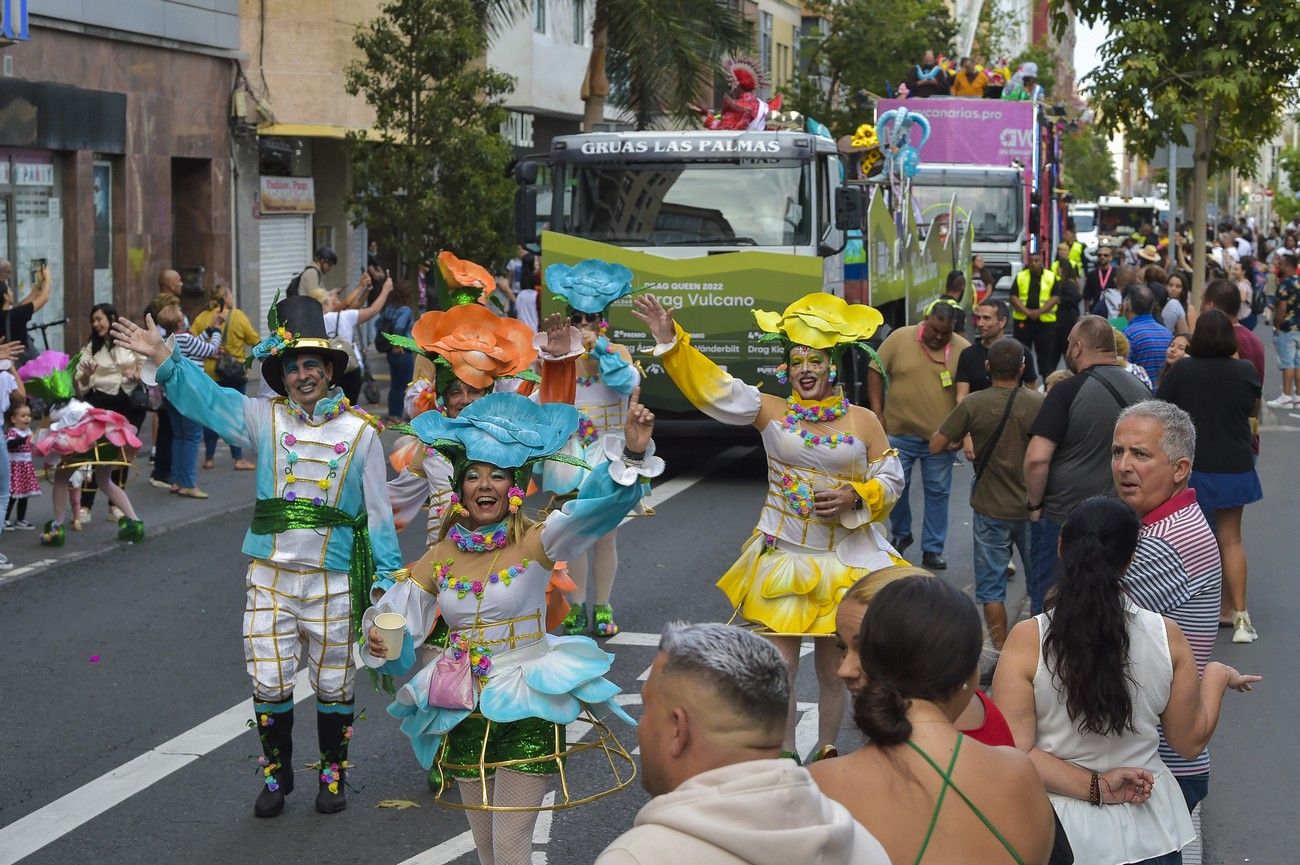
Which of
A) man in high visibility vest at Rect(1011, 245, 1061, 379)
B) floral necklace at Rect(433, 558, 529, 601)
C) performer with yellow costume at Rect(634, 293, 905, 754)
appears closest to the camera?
floral necklace at Rect(433, 558, 529, 601)

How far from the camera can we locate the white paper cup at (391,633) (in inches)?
210

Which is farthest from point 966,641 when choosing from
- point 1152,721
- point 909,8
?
point 909,8

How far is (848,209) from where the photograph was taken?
15719 mm

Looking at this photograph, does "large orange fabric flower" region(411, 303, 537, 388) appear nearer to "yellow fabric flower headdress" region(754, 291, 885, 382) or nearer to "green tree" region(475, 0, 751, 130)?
"yellow fabric flower headdress" region(754, 291, 885, 382)

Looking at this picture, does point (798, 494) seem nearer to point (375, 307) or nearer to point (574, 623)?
point (574, 623)

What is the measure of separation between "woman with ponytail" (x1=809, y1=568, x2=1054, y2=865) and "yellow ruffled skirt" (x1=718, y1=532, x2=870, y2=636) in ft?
12.1

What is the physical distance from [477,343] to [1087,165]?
87.2m

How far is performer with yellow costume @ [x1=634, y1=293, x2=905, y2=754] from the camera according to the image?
7.05 m

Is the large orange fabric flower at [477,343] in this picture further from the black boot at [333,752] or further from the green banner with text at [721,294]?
the green banner with text at [721,294]

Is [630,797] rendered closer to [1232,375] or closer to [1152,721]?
[1152,721]

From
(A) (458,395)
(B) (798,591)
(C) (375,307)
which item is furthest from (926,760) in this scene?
(C) (375,307)

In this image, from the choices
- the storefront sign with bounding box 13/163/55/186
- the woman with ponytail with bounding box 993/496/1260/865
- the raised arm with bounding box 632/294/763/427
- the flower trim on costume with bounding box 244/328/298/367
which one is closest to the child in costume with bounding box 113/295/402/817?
the flower trim on costume with bounding box 244/328/298/367

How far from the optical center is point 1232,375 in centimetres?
935

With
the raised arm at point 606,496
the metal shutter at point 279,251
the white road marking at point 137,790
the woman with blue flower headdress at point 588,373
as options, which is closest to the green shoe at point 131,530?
the white road marking at point 137,790
